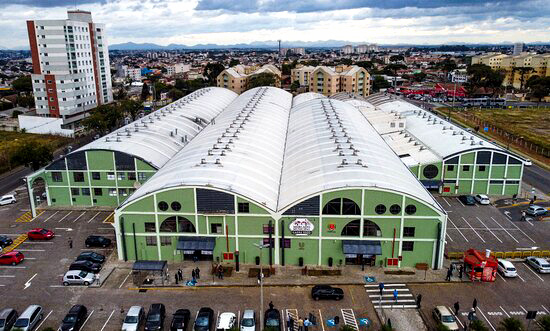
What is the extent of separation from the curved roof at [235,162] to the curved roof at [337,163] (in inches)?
62.1

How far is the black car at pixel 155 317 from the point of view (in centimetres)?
2631

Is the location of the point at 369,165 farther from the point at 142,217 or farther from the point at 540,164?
the point at 540,164

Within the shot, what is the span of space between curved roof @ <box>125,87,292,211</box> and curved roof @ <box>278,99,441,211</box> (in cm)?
158

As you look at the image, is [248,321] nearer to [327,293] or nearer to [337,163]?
[327,293]

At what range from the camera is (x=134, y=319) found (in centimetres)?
2662

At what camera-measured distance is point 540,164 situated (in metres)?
63.9

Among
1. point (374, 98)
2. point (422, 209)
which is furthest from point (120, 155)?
point (374, 98)

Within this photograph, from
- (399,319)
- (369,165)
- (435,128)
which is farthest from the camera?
(435,128)

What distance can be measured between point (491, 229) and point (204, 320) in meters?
30.1

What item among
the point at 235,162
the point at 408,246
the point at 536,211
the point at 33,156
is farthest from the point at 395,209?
the point at 33,156

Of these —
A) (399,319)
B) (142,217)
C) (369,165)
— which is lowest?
(399,319)

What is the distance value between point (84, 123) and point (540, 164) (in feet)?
251

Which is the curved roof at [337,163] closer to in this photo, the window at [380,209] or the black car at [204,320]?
the window at [380,209]

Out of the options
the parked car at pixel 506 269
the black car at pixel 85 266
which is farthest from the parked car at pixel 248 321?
the parked car at pixel 506 269
